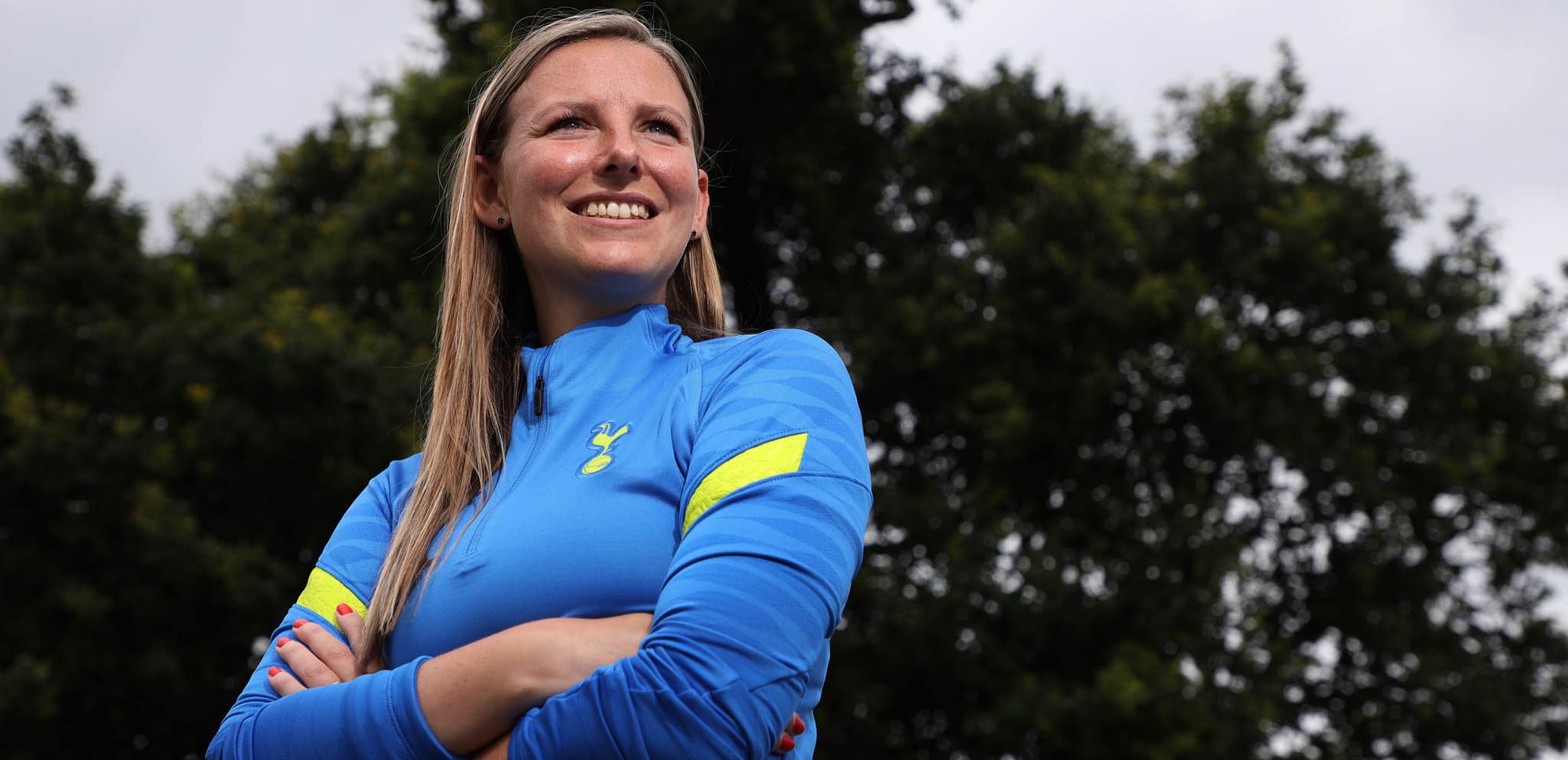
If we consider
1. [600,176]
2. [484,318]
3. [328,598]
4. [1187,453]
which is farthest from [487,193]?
[1187,453]

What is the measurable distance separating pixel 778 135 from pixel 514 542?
14.9 meters

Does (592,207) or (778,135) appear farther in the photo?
(778,135)

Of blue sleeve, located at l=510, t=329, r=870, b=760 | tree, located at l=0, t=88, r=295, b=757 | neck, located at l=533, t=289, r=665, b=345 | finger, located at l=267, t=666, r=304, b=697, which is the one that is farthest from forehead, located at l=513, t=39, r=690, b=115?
tree, located at l=0, t=88, r=295, b=757

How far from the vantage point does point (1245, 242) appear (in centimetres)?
1903

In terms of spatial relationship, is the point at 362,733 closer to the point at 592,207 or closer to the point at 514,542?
the point at 514,542

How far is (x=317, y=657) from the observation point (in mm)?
1935

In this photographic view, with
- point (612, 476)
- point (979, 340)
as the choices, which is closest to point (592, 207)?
point (612, 476)

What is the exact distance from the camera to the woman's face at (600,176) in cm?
196

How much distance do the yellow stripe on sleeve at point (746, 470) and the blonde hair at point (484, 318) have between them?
14.3 inches

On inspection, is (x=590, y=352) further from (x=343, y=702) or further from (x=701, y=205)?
(x=343, y=702)

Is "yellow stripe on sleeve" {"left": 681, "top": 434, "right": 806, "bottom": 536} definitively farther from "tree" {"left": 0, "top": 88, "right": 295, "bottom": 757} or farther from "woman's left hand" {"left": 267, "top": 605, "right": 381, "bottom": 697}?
"tree" {"left": 0, "top": 88, "right": 295, "bottom": 757}

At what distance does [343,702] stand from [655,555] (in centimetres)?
38

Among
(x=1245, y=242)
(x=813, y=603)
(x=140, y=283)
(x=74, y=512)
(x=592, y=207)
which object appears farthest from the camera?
(x=1245, y=242)

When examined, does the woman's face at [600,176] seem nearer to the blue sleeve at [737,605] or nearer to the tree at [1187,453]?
the blue sleeve at [737,605]
